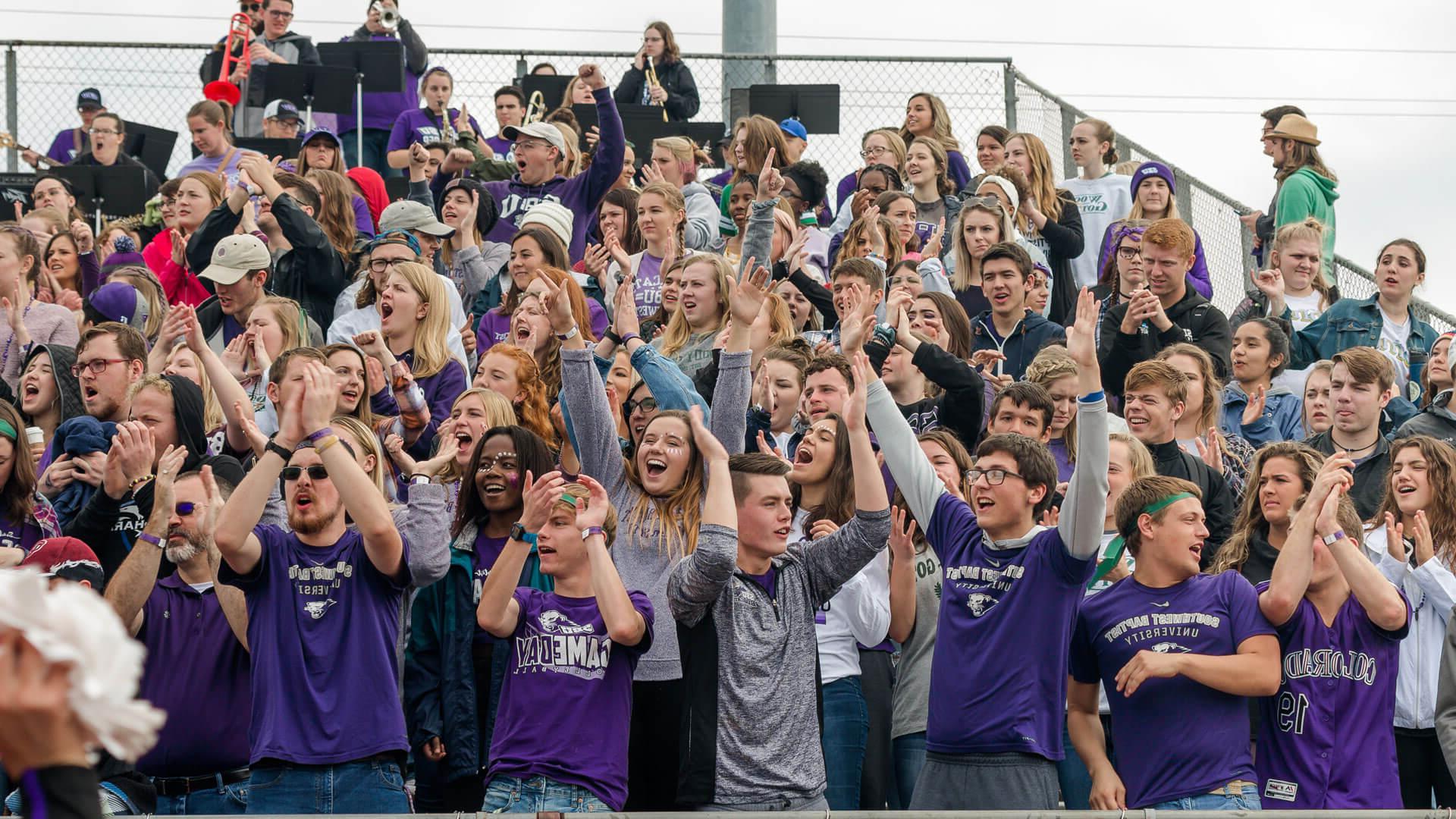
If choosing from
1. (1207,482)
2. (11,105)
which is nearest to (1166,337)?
(1207,482)

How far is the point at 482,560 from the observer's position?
5.88 metres

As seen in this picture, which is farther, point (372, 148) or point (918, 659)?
point (372, 148)

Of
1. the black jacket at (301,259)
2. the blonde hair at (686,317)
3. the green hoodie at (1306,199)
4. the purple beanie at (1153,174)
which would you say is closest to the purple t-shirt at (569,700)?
the blonde hair at (686,317)

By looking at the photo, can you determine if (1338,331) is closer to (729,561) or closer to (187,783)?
(729,561)

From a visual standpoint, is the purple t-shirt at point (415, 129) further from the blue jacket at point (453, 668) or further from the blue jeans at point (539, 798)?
the blue jeans at point (539, 798)

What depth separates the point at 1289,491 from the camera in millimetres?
6020

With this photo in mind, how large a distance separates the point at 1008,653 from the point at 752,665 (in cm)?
77

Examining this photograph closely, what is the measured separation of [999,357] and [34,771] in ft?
21.1

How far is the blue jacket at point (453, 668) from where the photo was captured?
5641 millimetres

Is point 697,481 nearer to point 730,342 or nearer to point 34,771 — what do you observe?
point 730,342

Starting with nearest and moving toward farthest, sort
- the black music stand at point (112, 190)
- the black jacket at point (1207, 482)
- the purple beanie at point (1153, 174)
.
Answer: the black jacket at point (1207, 482) → the purple beanie at point (1153, 174) → the black music stand at point (112, 190)

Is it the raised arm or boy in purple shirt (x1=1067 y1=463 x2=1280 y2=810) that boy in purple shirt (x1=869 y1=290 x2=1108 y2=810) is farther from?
boy in purple shirt (x1=1067 y1=463 x2=1280 y2=810)

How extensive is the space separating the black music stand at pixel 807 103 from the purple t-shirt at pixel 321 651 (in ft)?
33.3

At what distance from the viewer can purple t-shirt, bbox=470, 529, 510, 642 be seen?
582cm
